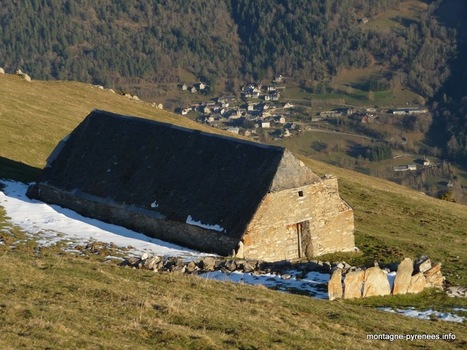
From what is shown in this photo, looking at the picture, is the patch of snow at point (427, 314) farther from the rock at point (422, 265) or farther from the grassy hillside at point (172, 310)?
the rock at point (422, 265)

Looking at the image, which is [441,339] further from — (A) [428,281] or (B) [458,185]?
(B) [458,185]

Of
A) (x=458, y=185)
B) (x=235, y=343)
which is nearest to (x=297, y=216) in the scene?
(x=235, y=343)

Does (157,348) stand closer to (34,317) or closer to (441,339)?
(34,317)

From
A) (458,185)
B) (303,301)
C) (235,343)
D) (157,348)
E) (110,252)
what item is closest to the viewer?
(157,348)

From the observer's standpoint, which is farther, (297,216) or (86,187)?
(86,187)

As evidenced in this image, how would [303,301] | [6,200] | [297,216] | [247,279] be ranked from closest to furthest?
[303,301] → [247,279] → [297,216] → [6,200]

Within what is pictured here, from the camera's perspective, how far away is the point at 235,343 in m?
22.2

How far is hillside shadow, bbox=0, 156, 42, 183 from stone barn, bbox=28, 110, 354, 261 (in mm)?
2969

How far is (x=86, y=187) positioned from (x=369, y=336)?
917 inches

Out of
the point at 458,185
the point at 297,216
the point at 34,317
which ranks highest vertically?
the point at 34,317

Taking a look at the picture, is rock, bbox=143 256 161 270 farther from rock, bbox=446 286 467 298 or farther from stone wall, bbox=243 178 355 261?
rock, bbox=446 286 467 298

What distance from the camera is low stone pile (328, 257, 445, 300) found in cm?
3192

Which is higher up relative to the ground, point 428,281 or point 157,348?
point 157,348

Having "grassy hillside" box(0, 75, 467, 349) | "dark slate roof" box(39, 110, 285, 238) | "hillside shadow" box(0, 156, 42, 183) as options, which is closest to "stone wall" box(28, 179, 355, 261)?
"dark slate roof" box(39, 110, 285, 238)
